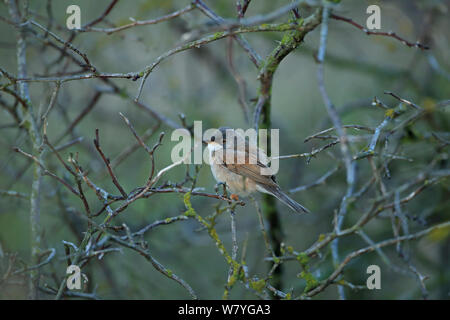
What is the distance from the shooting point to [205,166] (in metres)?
5.56

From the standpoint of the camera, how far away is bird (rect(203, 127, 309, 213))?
4.24 metres

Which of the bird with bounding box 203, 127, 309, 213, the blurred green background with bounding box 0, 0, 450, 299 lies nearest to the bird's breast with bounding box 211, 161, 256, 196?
the bird with bounding box 203, 127, 309, 213

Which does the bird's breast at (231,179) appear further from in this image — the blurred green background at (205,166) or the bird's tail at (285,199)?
the blurred green background at (205,166)

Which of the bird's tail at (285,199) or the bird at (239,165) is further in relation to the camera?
the bird at (239,165)

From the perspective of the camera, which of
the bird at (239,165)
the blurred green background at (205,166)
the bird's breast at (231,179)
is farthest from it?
the blurred green background at (205,166)

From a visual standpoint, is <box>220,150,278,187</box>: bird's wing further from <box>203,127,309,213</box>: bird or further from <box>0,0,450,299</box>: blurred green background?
<box>0,0,450,299</box>: blurred green background

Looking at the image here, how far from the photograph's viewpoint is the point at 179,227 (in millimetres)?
5672

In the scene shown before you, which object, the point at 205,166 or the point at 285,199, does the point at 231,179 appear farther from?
the point at 205,166

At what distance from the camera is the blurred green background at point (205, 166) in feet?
15.2

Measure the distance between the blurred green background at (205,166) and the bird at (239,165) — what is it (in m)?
0.71

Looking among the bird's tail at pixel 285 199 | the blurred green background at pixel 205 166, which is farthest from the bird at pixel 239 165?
the blurred green background at pixel 205 166

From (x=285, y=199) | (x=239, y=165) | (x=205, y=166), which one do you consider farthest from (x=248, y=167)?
(x=205, y=166)

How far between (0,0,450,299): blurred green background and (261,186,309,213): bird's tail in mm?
570

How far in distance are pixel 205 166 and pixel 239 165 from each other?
0.99 meters
